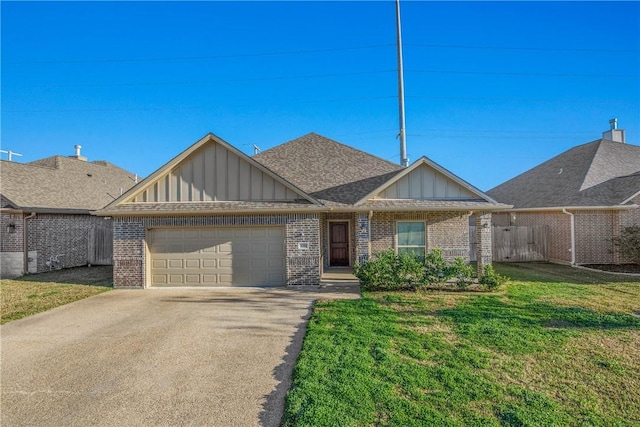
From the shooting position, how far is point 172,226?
1105 centimetres

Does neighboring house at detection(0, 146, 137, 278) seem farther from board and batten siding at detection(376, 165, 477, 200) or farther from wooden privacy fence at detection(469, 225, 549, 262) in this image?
wooden privacy fence at detection(469, 225, 549, 262)

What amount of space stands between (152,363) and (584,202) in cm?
1699

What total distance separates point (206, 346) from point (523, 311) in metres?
6.86

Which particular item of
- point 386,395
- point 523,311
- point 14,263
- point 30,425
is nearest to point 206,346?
point 30,425

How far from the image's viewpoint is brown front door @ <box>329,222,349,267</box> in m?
15.3

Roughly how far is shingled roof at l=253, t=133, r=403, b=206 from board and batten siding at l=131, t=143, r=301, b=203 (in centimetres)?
255

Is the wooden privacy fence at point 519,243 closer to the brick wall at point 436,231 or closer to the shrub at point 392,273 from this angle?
the brick wall at point 436,231

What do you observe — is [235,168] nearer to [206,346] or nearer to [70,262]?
[206,346]

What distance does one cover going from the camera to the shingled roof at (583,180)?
14.7 m

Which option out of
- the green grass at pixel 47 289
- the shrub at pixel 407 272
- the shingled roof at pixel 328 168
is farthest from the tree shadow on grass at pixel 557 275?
the green grass at pixel 47 289

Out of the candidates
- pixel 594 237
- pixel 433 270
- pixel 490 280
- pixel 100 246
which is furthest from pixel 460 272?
pixel 100 246

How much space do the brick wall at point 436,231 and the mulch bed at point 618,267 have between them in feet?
19.8

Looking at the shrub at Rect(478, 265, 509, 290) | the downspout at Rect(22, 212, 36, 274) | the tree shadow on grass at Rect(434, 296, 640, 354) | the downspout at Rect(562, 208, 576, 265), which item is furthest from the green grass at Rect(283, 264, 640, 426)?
the downspout at Rect(22, 212, 36, 274)

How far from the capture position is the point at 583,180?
627 inches
